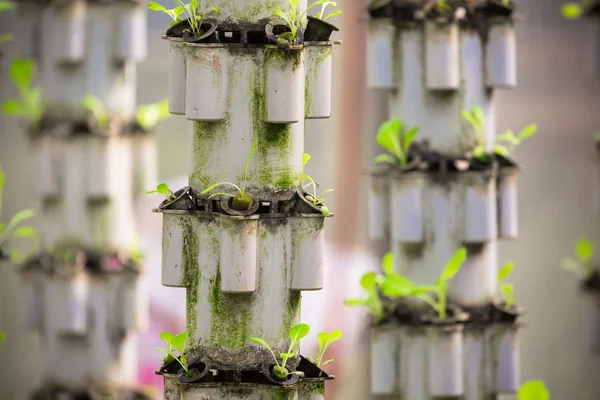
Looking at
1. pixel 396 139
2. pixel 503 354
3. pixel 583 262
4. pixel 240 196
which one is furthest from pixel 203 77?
pixel 583 262

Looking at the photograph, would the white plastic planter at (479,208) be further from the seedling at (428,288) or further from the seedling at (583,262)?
the seedling at (583,262)

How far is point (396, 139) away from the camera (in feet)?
15.3

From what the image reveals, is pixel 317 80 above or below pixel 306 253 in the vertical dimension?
above


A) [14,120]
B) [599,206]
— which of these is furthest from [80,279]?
[599,206]

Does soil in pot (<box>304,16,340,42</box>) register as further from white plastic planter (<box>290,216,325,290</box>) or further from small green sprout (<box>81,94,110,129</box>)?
small green sprout (<box>81,94,110,129</box>)

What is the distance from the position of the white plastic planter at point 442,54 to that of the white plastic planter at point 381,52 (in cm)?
17

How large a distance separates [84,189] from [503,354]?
9.02 ft

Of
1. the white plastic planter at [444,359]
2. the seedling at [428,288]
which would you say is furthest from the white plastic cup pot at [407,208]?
the white plastic planter at [444,359]

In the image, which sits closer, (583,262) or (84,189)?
(84,189)

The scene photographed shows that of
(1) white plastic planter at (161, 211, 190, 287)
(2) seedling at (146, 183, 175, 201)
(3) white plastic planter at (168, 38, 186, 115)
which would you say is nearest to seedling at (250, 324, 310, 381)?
(1) white plastic planter at (161, 211, 190, 287)

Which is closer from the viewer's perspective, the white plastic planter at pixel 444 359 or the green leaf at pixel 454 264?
the green leaf at pixel 454 264

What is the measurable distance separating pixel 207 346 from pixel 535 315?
505cm

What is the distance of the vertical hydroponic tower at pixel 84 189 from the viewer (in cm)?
648

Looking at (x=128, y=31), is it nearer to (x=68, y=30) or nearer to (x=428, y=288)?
(x=68, y=30)
